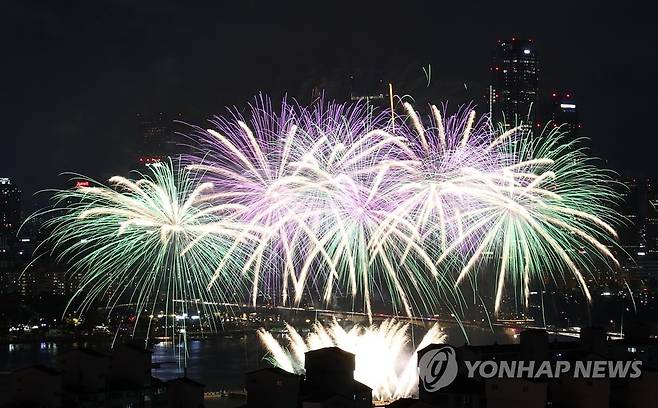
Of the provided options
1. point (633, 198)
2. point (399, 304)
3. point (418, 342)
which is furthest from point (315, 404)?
point (633, 198)

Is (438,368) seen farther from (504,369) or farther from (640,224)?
(640,224)

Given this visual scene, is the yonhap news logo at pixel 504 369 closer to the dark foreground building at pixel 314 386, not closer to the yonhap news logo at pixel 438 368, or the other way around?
the yonhap news logo at pixel 438 368

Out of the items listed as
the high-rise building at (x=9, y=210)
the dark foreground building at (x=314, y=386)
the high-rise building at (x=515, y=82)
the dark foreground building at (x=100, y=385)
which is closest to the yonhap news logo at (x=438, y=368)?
the dark foreground building at (x=314, y=386)

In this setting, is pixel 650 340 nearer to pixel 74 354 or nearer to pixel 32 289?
pixel 74 354

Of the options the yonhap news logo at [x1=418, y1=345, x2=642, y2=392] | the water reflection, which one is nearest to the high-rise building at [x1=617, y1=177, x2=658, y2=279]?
the water reflection

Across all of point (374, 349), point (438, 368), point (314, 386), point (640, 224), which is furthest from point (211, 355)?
point (640, 224)

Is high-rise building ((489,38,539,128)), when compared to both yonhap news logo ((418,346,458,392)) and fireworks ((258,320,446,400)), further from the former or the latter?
yonhap news logo ((418,346,458,392))
